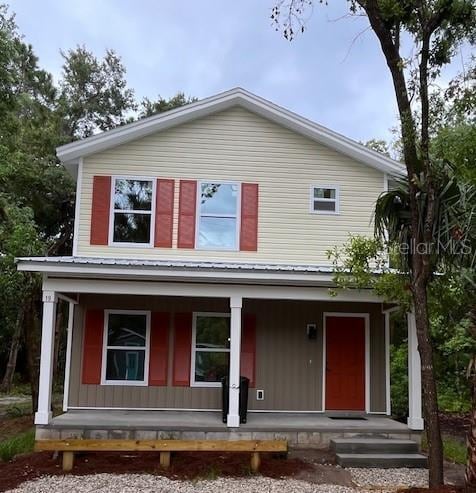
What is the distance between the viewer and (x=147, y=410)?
11.4 meters

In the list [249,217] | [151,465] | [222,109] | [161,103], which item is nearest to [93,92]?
[161,103]

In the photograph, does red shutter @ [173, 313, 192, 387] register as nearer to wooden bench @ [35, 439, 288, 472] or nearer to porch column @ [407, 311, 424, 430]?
wooden bench @ [35, 439, 288, 472]

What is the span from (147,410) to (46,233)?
12.6 m

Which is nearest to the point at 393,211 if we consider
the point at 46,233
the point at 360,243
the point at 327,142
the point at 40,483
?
the point at 360,243

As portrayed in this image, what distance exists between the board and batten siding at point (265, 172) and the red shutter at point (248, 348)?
1.30m

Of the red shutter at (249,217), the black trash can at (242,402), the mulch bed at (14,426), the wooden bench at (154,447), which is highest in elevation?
the red shutter at (249,217)

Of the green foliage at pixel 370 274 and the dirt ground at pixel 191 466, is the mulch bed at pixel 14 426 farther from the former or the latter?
the green foliage at pixel 370 274

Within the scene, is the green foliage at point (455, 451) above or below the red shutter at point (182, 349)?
below

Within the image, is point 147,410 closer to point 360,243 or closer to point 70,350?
point 70,350

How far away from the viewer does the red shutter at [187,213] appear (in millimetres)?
11680

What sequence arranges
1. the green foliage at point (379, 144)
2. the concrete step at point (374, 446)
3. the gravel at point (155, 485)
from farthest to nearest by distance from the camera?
1. the green foliage at point (379, 144)
2. the concrete step at point (374, 446)
3. the gravel at point (155, 485)

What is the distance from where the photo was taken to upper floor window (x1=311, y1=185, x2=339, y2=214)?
12.1m

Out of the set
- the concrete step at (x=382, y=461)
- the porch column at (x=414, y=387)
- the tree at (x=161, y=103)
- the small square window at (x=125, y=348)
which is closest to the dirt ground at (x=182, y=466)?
the concrete step at (x=382, y=461)

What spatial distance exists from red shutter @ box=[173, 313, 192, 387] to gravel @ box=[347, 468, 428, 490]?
422 cm
